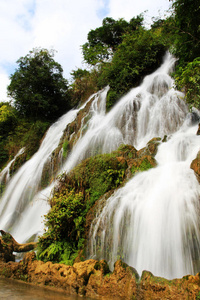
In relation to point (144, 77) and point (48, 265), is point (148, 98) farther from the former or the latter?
point (48, 265)

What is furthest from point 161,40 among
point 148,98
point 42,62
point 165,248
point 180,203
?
point 165,248

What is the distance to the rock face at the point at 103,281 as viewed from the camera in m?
3.00

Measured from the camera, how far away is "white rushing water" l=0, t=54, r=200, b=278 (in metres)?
4.22

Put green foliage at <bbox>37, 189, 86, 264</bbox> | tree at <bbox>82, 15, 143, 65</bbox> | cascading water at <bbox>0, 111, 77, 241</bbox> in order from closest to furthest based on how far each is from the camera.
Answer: green foliage at <bbox>37, 189, 86, 264</bbox> → cascading water at <bbox>0, 111, 77, 241</bbox> → tree at <bbox>82, 15, 143, 65</bbox>

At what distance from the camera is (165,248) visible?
165 inches

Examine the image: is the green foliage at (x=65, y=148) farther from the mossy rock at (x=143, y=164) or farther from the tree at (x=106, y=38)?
the tree at (x=106, y=38)

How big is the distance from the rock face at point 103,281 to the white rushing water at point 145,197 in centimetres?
80

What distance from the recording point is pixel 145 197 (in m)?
5.35

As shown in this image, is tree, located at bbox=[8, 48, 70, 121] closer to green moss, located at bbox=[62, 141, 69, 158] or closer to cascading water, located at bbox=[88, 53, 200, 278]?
green moss, located at bbox=[62, 141, 69, 158]

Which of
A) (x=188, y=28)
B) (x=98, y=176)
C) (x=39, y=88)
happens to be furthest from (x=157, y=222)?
(x=39, y=88)

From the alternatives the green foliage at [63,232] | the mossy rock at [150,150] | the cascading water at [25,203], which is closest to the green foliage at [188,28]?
the mossy rock at [150,150]

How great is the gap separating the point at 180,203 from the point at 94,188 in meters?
2.76

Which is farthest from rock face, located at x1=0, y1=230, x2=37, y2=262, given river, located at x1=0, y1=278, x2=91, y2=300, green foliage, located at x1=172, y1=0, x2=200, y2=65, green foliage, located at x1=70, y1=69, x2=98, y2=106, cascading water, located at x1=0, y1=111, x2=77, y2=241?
green foliage, located at x1=70, y1=69, x2=98, y2=106

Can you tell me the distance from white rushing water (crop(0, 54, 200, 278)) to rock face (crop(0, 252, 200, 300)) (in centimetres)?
80
